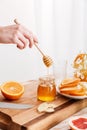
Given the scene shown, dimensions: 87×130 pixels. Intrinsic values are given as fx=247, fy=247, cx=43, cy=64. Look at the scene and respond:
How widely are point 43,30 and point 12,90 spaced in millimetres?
1482

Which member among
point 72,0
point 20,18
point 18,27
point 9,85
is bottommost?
point 9,85

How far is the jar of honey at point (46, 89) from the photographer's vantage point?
105cm

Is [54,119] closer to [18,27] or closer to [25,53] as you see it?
[18,27]

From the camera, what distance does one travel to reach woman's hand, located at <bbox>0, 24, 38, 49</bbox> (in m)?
1.04

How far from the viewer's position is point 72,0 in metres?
2.71

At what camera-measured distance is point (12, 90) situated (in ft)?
3.61

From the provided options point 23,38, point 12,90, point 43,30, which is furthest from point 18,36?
point 43,30

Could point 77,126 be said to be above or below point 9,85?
below

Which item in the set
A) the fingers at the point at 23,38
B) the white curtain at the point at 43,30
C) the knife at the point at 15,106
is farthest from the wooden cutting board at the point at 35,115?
the white curtain at the point at 43,30

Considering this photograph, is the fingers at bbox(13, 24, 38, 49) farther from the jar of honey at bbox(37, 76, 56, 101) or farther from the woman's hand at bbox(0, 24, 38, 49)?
the jar of honey at bbox(37, 76, 56, 101)

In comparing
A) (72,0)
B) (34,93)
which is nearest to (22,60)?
(72,0)

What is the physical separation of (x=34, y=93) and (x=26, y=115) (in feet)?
0.83

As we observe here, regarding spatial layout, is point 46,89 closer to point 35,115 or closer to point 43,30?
point 35,115

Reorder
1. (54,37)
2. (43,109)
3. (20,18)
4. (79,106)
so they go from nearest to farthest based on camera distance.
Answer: (43,109) → (79,106) → (20,18) → (54,37)
